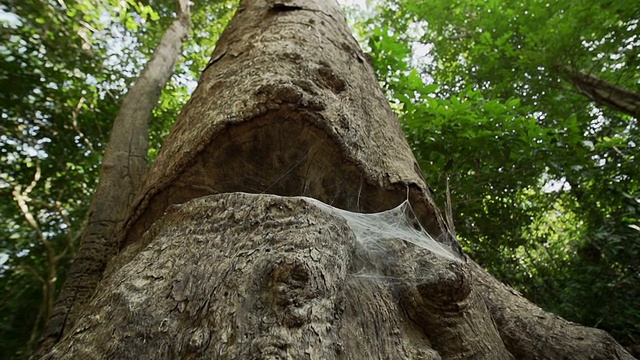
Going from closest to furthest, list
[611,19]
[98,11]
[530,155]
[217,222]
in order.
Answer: [217,222] < [530,155] < [611,19] < [98,11]

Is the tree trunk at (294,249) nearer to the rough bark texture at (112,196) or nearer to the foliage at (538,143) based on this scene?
the rough bark texture at (112,196)

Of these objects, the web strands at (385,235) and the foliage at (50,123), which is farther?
the foliage at (50,123)

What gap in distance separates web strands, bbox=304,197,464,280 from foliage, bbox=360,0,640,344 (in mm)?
1038

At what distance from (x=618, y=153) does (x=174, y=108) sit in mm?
4824

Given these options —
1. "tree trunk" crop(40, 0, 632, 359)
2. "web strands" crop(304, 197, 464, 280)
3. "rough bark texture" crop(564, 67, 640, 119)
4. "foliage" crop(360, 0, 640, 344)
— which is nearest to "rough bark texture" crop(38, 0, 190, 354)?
"tree trunk" crop(40, 0, 632, 359)

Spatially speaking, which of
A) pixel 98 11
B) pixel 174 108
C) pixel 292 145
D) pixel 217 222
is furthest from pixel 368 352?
pixel 98 11

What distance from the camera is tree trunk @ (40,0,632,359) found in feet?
3.01

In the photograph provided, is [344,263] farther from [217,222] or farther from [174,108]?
[174,108]

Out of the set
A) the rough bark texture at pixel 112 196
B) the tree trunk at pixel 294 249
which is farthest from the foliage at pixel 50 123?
the tree trunk at pixel 294 249

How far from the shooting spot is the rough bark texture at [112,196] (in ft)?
6.39

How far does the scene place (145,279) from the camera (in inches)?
40.8

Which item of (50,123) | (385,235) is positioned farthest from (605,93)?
(50,123)

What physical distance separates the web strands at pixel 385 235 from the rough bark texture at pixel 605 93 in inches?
156

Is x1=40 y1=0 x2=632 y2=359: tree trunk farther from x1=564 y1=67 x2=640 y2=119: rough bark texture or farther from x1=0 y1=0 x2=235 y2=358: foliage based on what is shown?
x1=564 y1=67 x2=640 y2=119: rough bark texture
